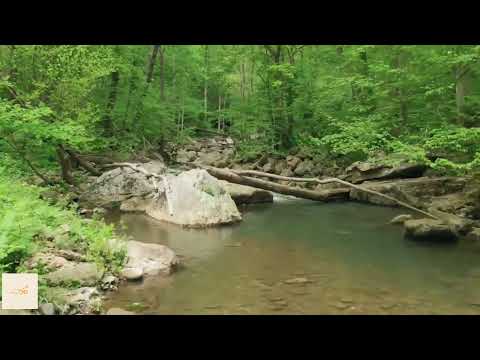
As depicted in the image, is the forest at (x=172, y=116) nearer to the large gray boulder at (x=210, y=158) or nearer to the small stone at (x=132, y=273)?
the small stone at (x=132, y=273)

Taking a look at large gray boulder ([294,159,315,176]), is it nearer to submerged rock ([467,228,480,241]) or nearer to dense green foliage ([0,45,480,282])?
dense green foliage ([0,45,480,282])

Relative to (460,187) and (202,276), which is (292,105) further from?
(202,276)

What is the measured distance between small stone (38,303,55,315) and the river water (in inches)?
45.8

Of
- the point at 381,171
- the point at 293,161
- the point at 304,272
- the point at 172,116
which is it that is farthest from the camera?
the point at 172,116

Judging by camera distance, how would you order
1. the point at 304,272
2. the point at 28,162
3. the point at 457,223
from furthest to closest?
1. the point at 28,162
2. the point at 457,223
3. the point at 304,272

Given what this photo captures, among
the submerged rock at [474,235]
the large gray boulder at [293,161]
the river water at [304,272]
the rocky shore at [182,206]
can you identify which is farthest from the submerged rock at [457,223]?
the large gray boulder at [293,161]

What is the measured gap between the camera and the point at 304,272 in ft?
29.7

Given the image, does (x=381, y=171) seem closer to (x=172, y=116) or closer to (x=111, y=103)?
(x=111, y=103)

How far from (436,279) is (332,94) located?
674 inches

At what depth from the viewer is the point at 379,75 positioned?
65.1ft

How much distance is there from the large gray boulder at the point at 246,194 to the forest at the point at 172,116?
351cm

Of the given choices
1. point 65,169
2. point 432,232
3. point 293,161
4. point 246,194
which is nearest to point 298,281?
point 432,232

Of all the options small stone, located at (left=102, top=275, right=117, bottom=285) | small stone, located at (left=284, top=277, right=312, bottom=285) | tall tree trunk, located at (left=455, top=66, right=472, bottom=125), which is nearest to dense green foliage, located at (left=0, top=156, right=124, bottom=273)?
small stone, located at (left=102, top=275, right=117, bottom=285)

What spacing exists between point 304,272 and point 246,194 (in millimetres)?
8605
